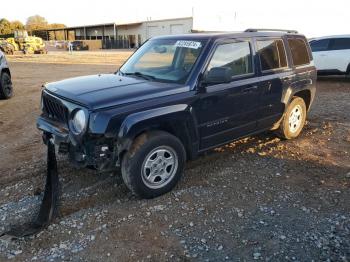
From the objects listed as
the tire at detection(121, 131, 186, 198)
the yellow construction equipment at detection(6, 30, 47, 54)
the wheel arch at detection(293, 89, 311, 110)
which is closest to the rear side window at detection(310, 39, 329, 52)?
the wheel arch at detection(293, 89, 311, 110)

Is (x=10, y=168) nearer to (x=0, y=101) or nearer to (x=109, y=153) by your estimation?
(x=109, y=153)

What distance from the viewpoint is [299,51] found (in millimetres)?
6371

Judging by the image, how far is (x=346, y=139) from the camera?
665 cm

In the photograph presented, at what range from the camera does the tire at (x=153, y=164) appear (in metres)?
4.09

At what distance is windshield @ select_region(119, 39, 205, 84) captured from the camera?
4730 millimetres

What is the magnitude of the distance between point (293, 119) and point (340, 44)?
8.90 meters

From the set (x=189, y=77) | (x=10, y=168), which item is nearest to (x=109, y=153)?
(x=189, y=77)

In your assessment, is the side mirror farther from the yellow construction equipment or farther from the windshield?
the yellow construction equipment

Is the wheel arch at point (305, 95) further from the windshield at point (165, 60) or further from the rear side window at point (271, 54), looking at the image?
the windshield at point (165, 60)

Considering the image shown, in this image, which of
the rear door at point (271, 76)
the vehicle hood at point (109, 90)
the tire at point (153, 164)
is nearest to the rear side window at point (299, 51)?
the rear door at point (271, 76)

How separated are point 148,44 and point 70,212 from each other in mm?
2794

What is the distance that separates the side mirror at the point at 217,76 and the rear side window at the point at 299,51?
6.75 ft

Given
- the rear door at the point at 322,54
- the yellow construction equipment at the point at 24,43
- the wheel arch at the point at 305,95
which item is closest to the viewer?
the wheel arch at the point at 305,95

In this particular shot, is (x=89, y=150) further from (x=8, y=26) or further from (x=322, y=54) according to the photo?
(x=8, y=26)
